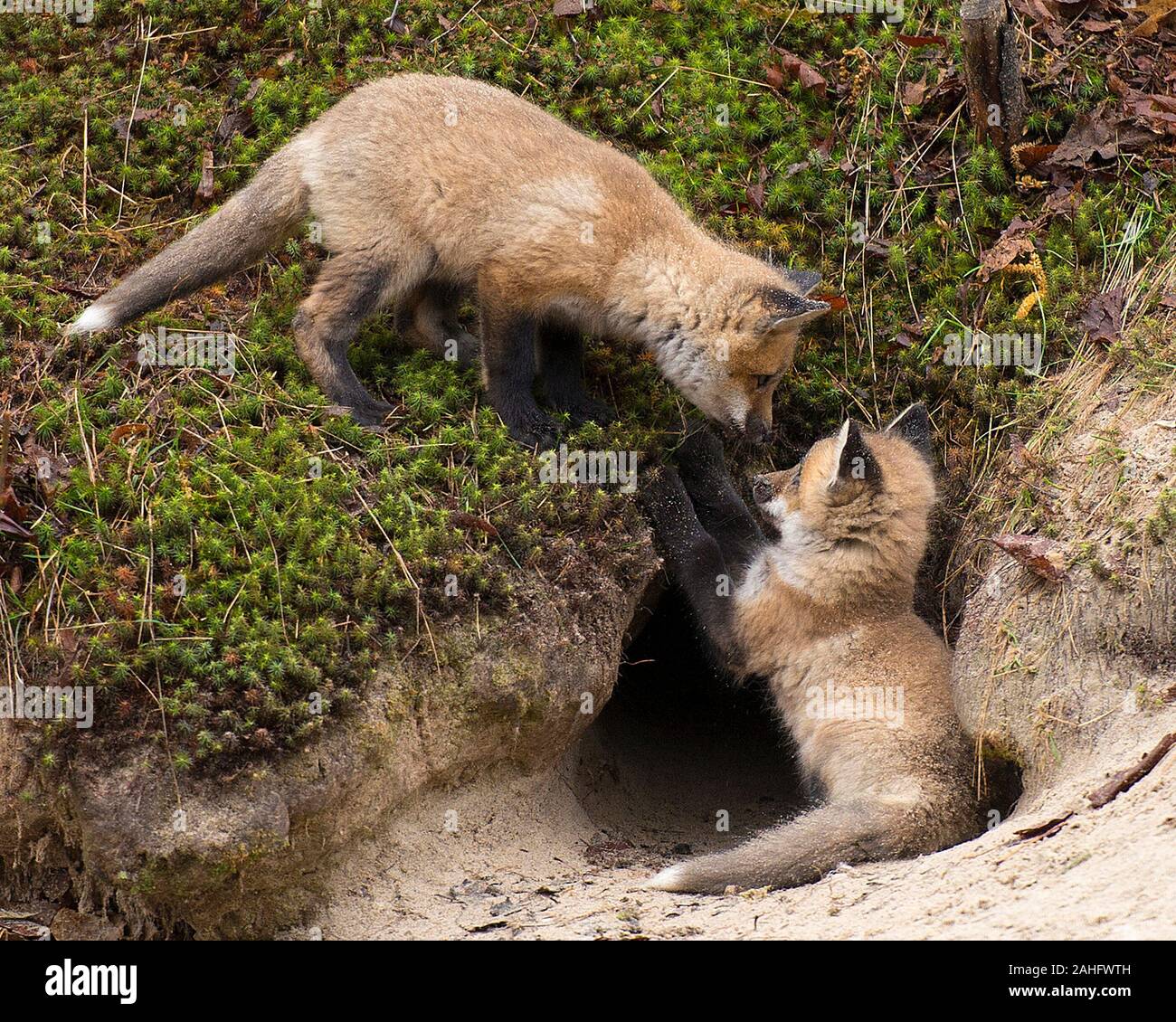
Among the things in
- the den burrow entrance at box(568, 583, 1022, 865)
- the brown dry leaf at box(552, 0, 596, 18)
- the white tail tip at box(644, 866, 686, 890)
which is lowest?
the white tail tip at box(644, 866, 686, 890)

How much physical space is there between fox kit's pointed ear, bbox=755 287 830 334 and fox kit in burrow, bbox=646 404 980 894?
0.63m

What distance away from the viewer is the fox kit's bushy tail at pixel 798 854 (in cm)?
491

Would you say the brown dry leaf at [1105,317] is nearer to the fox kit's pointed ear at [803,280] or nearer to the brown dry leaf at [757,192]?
the fox kit's pointed ear at [803,280]

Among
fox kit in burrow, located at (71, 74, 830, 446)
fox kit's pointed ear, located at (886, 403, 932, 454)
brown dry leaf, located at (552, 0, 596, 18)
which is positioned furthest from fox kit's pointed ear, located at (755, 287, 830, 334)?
brown dry leaf, located at (552, 0, 596, 18)

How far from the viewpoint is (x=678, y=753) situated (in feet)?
24.1

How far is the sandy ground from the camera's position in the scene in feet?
12.5

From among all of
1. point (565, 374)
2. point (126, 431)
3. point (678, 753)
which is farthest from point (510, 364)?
point (678, 753)

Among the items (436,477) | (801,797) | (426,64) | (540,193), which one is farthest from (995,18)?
(801,797)

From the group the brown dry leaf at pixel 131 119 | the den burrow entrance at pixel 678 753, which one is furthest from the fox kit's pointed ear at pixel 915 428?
the brown dry leaf at pixel 131 119

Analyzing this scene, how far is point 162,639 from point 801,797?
3713 millimetres

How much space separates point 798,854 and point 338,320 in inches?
131

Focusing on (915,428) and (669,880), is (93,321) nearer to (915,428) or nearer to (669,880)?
(669,880)

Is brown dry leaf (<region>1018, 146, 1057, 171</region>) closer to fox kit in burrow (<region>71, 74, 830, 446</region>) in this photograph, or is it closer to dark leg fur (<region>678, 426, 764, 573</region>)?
fox kit in burrow (<region>71, 74, 830, 446</region>)

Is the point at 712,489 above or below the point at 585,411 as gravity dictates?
below
